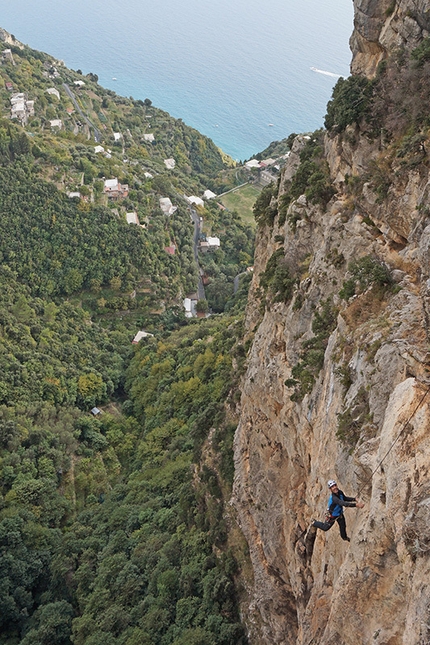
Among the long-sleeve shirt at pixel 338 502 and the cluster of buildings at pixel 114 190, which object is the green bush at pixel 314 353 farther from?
the cluster of buildings at pixel 114 190

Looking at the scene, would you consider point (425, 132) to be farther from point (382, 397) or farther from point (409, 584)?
point (409, 584)

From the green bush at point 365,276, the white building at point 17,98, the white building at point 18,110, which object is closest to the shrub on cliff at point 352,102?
the green bush at point 365,276

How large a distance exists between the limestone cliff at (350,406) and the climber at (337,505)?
0.17m

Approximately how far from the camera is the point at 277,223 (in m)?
23.5

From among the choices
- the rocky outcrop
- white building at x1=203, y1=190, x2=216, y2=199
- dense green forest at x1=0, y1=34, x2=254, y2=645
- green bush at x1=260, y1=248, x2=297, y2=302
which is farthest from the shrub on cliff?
white building at x1=203, y1=190, x2=216, y2=199

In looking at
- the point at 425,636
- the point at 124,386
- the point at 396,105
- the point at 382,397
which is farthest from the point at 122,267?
the point at 425,636

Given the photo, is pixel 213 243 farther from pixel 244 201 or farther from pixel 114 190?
pixel 244 201

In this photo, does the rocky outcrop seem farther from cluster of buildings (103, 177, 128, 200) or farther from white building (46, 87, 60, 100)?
white building (46, 87, 60, 100)

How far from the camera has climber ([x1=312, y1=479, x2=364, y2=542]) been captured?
1027 centimetres

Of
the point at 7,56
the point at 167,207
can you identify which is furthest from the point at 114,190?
the point at 7,56

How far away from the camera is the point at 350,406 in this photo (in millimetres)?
Answer: 11391

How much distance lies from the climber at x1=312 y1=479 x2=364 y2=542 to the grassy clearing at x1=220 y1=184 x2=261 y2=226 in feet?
188

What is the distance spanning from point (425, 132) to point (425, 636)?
11.8 meters

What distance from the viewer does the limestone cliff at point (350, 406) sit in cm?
908
